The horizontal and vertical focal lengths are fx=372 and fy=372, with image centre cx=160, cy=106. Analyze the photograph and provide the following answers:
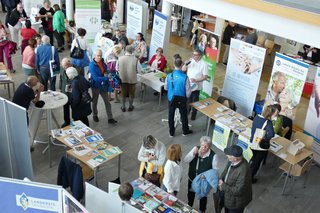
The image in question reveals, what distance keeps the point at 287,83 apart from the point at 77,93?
12.9ft

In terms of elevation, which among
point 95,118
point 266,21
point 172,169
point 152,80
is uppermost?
point 266,21

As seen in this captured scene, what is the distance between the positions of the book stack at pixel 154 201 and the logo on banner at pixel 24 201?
129cm

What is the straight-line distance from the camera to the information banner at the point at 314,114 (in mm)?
6930

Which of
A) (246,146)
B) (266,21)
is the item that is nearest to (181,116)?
(246,146)

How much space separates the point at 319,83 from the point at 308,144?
49.1 inches

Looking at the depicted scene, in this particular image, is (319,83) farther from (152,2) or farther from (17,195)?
(152,2)

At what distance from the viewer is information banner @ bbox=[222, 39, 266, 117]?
743cm

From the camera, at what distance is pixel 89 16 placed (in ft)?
33.1

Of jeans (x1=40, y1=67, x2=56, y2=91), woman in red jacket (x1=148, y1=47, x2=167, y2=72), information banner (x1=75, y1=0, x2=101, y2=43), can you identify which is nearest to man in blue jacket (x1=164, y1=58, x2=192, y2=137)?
woman in red jacket (x1=148, y1=47, x2=167, y2=72)

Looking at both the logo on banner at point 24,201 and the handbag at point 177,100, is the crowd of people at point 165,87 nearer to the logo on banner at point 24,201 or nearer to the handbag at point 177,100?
the handbag at point 177,100

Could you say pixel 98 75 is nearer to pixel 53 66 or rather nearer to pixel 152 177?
pixel 53 66

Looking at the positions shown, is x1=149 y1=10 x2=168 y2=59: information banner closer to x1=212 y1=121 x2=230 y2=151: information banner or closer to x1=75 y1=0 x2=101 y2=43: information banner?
x1=75 y1=0 x2=101 y2=43: information banner

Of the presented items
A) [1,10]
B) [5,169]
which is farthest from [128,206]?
Answer: [1,10]

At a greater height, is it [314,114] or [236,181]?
[236,181]
